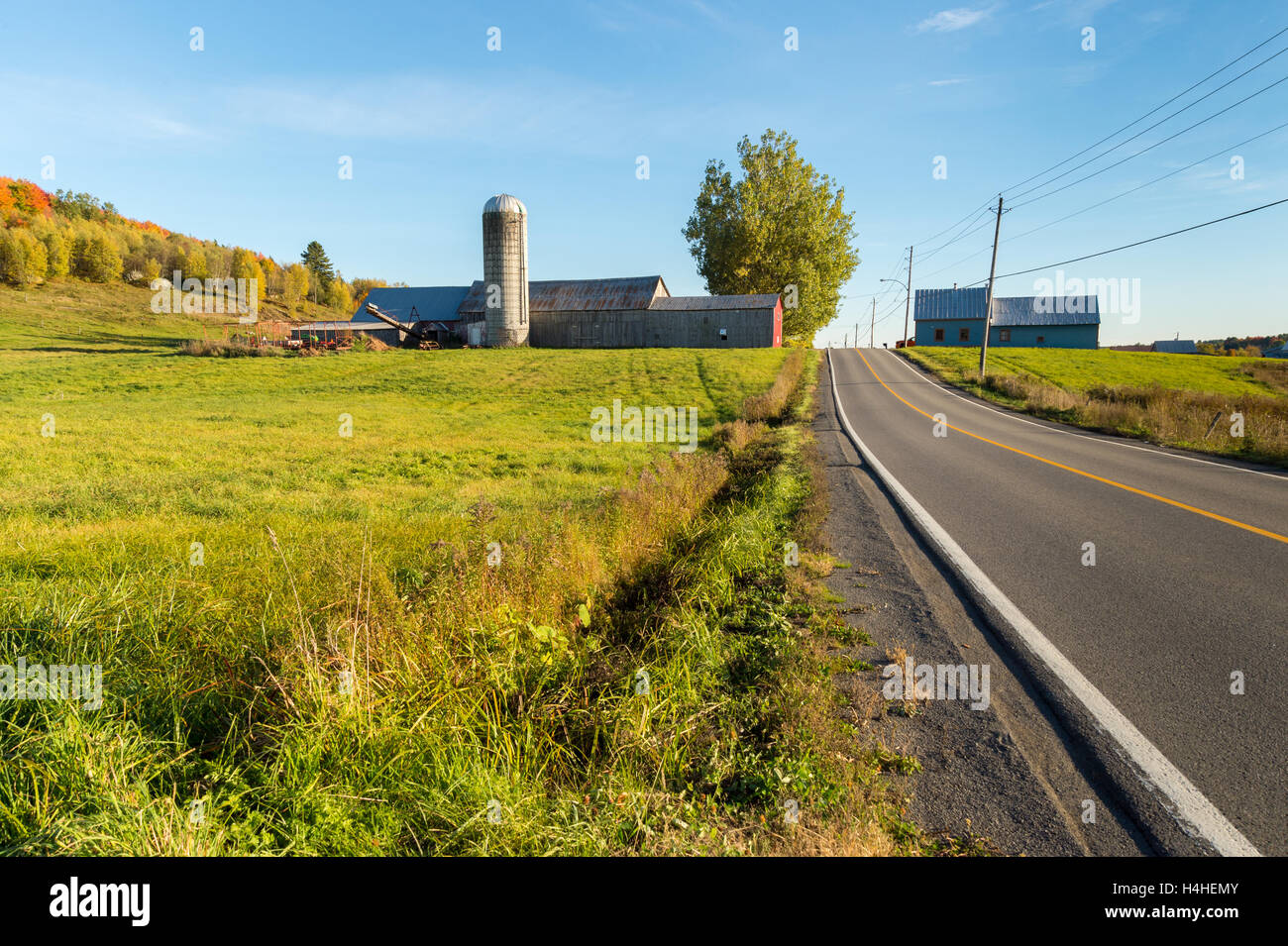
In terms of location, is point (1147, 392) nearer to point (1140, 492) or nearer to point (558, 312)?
point (1140, 492)

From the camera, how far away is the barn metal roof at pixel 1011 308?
63.7 meters

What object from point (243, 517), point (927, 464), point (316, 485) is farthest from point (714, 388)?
point (243, 517)

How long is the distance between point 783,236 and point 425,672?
6626 cm

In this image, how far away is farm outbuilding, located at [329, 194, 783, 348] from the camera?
166ft

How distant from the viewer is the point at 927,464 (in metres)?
11.9

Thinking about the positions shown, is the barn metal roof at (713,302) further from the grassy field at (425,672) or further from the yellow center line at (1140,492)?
the grassy field at (425,672)

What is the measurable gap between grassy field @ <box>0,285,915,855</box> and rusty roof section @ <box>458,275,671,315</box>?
4575 centimetres

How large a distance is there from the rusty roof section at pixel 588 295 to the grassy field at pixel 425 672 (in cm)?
4575

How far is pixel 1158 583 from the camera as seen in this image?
541 centimetres

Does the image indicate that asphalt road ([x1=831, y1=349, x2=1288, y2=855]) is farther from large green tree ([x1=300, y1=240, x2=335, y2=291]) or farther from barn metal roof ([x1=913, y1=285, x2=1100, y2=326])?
large green tree ([x1=300, y1=240, x2=335, y2=291])

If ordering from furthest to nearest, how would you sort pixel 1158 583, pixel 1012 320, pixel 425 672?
pixel 1012 320, pixel 1158 583, pixel 425 672

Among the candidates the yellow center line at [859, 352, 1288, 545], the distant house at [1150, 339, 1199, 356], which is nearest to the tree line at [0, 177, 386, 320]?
the yellow center line at [859, 352, 1288, 545]
